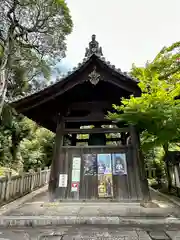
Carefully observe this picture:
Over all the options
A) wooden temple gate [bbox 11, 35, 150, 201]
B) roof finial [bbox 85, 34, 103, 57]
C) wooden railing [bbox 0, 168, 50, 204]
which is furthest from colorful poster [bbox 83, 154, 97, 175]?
roof finial [bbox 85, 34, 103, 57]

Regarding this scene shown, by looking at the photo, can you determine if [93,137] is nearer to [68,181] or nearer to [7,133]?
[68,181]

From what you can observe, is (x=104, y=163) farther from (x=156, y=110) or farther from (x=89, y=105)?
(x=156, y=110)

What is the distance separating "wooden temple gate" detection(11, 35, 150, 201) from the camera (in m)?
4.84

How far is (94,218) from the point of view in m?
3.46

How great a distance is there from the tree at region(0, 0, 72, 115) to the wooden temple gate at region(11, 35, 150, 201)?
8.18 meters

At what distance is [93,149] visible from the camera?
5.29m

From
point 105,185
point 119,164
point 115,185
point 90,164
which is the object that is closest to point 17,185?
point 90,164

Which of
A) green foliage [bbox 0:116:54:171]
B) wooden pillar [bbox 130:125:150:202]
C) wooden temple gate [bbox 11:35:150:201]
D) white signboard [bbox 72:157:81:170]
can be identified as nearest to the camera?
wooden pillar [bbox 130:125:150:202]

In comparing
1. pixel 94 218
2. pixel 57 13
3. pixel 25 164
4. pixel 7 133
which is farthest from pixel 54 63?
pixel 94 218

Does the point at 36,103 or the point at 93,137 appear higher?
the point at 36,103

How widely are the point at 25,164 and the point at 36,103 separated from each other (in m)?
10.1

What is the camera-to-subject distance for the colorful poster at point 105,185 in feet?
15.7

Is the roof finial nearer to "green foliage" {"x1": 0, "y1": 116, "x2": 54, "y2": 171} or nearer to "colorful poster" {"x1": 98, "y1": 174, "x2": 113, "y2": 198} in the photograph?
"colorful poster" {"x1": 98, "y1": 174, "x2": 113, "y2": 198}

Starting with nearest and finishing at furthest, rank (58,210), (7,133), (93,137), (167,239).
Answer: (167,239), (58,210), (93,137), (7,133)
